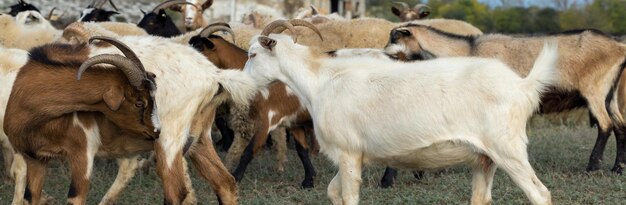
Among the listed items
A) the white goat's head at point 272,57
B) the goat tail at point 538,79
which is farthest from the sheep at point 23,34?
the goat tail at point 538,79

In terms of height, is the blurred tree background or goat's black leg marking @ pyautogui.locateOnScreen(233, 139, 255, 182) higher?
goat's black leg marking @ pyautogui.locateOnScreen(233, 139, 255, 182)

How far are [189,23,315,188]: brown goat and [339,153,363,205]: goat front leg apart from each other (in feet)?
7.84

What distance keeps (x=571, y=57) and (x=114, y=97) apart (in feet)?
15.2

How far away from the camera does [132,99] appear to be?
6.55 m

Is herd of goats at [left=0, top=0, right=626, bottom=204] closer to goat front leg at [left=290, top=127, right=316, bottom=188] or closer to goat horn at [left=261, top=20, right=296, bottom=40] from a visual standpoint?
goat front leg at [left=290, top=127, right=316, bottom=188]

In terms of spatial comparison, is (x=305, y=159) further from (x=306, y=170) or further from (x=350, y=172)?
(x=350, y=172)

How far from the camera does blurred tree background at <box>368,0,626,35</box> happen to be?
1140 inches

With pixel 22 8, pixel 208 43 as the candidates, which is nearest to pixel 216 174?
pixel 208 43

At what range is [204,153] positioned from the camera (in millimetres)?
7418

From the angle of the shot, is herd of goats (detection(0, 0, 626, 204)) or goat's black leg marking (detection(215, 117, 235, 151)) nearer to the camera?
herd of goats (detection(0, 0, 626, 204))

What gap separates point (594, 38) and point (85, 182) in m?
5.05

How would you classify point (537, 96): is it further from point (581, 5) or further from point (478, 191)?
point (581, 5)

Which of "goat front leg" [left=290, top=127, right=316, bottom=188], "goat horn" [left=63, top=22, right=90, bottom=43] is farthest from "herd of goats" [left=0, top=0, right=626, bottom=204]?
"goat horn" [left=63, top=22, right=90, bottom=43]

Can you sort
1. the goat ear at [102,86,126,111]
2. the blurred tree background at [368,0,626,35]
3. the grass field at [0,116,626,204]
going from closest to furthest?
the goat ear at [102,86,126,111] < the grass field at [0,116,626,204] < the blurred tree background at [368,0,626,35]
